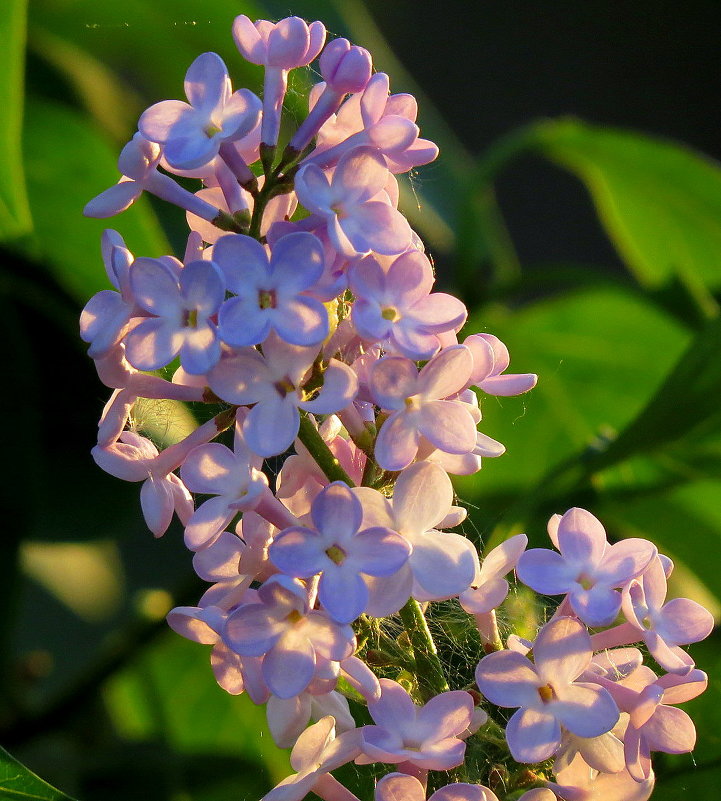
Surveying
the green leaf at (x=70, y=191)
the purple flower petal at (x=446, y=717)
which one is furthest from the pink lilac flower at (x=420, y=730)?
the green leaf at (x=70, y=191)

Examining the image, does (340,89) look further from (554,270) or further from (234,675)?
(554,270)

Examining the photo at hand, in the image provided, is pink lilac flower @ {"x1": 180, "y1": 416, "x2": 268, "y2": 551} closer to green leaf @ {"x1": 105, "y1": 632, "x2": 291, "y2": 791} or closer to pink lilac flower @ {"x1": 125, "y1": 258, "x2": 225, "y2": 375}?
pink lilac flower @ {"x1": 125, "y1": 258, "x2": 225, "y2": 375}

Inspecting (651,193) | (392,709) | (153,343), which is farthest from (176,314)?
(651,193)

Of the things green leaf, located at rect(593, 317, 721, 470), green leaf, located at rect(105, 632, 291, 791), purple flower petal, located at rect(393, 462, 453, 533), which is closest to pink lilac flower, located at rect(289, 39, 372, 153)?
purple flower petal, located at rect(393, 462, 453, 533)

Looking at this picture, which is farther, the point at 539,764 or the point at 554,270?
the point at 554,270

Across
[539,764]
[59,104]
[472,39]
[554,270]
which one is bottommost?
[472,39]

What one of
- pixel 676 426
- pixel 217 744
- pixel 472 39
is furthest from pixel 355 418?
pixel 472 39

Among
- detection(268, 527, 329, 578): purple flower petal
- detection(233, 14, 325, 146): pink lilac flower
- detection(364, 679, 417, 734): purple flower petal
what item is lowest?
detection(364, 679, 417, 734): purple flower petal

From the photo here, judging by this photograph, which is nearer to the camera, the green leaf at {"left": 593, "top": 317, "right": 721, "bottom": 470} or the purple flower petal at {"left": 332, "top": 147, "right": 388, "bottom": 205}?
the purple flower petal at {"left": 332, "top": 147, "right": 388, "bottom": 205}

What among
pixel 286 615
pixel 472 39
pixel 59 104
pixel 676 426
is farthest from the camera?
pixel 472 39
